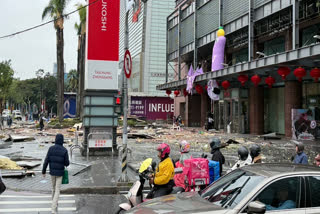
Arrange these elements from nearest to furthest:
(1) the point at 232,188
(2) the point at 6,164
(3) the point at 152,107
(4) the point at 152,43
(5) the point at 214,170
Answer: (1) the point at 232,188
(5) the point at 214,170
(2) the point at 6,164
(3) the point at 152,107
(4) the point at 152,43

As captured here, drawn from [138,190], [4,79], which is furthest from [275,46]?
[4,79]

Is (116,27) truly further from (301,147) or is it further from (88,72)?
(301,147)

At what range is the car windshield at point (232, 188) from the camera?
405 cm

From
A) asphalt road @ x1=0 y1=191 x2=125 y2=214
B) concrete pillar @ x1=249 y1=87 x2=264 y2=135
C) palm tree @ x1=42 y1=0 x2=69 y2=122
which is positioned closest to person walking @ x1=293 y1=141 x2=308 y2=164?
asphalt road @ x1=0 y1=191 x2=125 y2=214

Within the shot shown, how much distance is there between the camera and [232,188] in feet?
14.4

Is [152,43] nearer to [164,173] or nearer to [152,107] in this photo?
[152,107]

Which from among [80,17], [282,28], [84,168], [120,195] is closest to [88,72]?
[84,168]

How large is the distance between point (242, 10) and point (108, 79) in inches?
652

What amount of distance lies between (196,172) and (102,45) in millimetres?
11451

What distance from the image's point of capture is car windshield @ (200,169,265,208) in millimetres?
4051

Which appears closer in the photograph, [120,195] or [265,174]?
[265,174]

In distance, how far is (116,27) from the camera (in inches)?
645

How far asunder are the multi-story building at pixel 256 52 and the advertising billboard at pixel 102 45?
10148 millimetres

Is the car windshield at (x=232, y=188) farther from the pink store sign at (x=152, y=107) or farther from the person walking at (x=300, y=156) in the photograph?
the pink store sign at (x=152, y=107)
